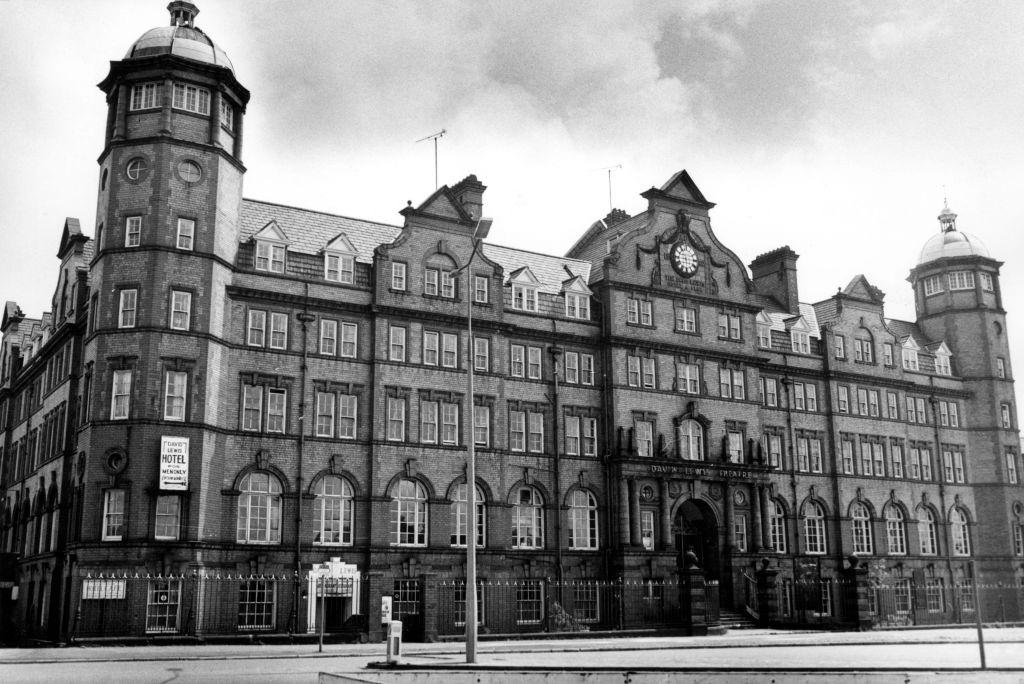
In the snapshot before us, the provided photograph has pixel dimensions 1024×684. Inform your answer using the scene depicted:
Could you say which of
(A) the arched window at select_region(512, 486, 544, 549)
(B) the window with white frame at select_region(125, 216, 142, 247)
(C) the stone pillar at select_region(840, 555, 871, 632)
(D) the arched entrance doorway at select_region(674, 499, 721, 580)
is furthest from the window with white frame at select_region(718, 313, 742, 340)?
(B) the window with white frame at select_region(125, 216, 142, 247)

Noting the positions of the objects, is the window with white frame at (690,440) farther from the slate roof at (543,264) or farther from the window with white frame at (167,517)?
the window with white frame at (167,517)

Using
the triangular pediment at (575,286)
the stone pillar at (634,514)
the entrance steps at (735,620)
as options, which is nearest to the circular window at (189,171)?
the triangular pediment at (575,286)

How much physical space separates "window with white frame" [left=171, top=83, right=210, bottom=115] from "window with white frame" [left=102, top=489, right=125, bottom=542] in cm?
1677

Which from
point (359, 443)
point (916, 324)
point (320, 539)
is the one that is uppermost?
point (916, 324)

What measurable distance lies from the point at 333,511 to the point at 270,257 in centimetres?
1178

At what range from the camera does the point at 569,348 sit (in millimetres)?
56344

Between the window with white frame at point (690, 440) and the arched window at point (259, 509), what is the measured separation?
2206 centimetres

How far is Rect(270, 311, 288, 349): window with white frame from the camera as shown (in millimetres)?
48125

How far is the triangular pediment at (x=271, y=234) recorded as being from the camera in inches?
1914

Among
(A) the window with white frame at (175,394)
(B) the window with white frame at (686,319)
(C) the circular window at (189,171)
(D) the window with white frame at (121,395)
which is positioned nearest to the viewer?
(D) the window with white frame at (121,395)

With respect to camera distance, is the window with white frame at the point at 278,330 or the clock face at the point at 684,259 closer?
the window with white frame at the point at 278,330

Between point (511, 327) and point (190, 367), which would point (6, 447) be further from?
point (511, 327)

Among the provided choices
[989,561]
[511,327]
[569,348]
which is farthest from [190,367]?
[989,561]

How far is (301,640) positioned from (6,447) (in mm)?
32921
